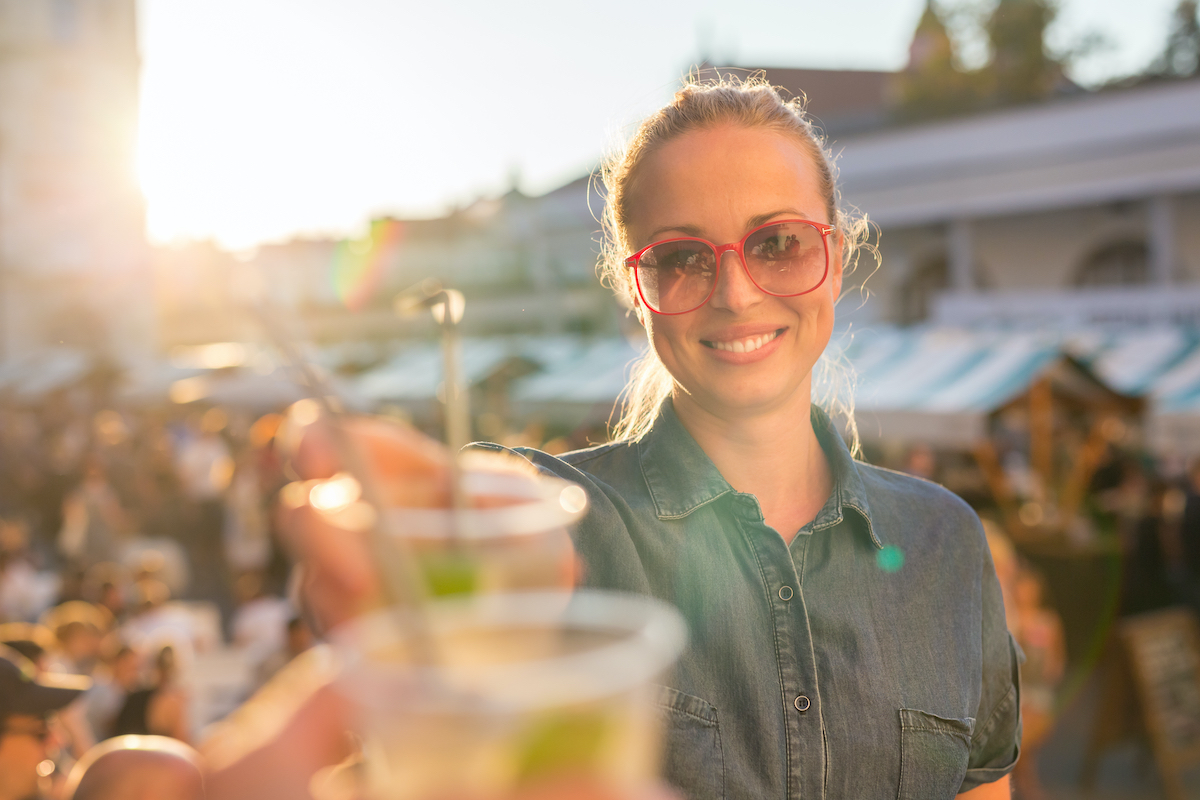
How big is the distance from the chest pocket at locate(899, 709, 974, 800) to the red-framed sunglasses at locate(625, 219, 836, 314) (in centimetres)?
73

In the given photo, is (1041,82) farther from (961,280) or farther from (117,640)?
(117,640)

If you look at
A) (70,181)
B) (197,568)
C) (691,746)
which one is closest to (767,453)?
(691,746)

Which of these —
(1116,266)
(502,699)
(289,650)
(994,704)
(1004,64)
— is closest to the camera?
(502,699)

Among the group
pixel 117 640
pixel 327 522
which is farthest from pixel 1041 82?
pixel 327 522

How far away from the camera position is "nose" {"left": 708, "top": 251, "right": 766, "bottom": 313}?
1648 mm

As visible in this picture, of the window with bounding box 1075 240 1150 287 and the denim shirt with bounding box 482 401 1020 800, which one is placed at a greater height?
the denim shirt with bounding box 482 401 1020 800

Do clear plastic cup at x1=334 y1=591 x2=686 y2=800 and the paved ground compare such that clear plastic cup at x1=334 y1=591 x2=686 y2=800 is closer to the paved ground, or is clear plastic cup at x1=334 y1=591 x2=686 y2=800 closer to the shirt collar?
the shirt collar

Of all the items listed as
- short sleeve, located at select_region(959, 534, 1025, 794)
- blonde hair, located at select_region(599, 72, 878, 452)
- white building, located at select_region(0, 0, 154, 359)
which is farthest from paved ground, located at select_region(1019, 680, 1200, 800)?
white building, located at select_region(0, 0, 154, 359)

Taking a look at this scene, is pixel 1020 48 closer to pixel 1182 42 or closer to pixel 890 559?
pixel 1182 42

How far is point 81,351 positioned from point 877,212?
26.0m

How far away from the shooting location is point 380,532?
59 cm

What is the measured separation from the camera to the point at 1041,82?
2686cm

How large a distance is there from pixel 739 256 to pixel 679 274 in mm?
106

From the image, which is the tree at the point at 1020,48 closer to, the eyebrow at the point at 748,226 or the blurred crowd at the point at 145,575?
the blurred crowd at the point at 145,575
